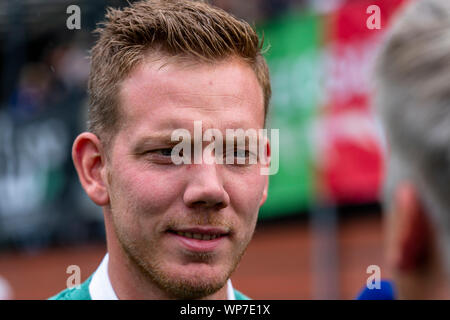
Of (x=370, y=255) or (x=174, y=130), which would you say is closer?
(x=174, y=130)

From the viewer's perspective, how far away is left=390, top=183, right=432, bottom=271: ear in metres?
1.19

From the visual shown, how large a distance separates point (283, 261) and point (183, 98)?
279 inches

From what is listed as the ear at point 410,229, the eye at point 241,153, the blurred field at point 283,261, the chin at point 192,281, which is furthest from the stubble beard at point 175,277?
the blurred field at point 283,261

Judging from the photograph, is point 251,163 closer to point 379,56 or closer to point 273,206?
point 379,56

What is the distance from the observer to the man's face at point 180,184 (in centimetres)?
192

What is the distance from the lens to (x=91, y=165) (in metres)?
2.16

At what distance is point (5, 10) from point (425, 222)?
10627 mm

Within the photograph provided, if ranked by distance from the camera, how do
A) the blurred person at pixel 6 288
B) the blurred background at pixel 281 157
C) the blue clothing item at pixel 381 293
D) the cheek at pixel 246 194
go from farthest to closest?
the blurred person at pixel 6 288, the blurred background at pixel 281 157, the blue clothing item at pixel 381 293, the cheek at pixel 246 194

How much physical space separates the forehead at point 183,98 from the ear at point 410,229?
2.85 feet

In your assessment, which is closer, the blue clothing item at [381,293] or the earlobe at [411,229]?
the earlobe at [411,229]

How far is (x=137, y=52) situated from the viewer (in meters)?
2.07

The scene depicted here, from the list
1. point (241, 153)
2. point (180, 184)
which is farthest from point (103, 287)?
point (241, 153)

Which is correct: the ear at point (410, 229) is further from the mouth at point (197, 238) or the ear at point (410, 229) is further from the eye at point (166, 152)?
the eye at point (166, 152)

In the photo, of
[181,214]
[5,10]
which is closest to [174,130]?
[181,214]
